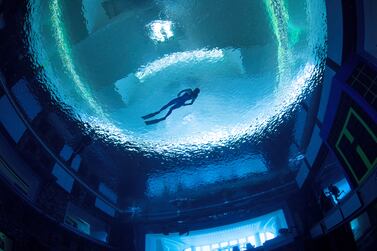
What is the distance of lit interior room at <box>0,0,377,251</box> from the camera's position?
420 cm

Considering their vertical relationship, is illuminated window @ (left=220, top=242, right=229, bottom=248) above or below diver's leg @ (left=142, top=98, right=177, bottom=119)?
below

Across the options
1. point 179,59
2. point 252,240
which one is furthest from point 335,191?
point 179,59

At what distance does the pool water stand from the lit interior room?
22 millimetres

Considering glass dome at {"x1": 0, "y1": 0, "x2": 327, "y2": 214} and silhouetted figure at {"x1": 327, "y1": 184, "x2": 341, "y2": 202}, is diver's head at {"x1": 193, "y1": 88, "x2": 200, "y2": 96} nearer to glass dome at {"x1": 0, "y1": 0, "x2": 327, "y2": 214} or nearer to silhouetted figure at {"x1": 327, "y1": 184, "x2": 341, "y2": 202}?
glass dome at {"x1": 0, "y1": 0, "x2": 327, "y2": 214}

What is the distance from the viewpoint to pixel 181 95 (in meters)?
5.44

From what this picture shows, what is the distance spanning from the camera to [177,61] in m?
5.01

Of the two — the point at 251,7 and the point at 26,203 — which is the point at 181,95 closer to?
the point at 251,7

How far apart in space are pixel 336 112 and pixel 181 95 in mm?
3041

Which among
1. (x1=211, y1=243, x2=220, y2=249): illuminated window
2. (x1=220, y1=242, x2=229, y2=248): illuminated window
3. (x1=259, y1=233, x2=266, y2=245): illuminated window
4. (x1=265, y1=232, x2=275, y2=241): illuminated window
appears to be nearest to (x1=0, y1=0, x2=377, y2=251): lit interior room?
(x1=265, y1=232, x2=275, y2=241): illuminated window

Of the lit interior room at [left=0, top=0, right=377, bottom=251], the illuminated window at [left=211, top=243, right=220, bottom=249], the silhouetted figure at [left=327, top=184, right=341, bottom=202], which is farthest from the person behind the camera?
the illuminated window at [left=211, top=243, right=220, bottom=249]

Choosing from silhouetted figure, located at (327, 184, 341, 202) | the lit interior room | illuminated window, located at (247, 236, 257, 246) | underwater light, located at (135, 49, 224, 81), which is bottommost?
illuminated window, located at (247, 236, 257, 246)

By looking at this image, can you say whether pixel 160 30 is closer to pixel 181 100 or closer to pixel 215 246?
pixel 181 100

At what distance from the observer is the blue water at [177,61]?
433cm

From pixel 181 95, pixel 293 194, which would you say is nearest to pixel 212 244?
pixel 293 194
